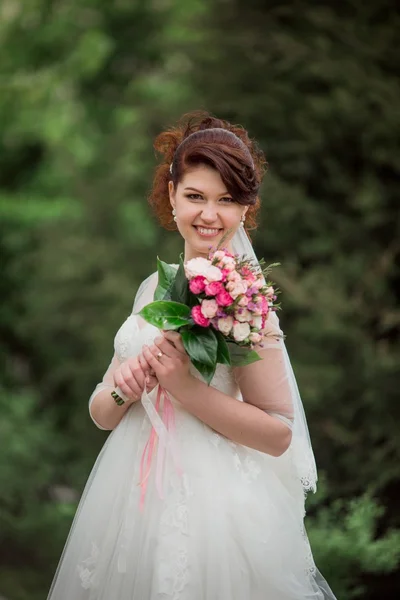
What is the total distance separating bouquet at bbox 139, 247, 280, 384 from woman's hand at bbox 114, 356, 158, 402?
20 cm

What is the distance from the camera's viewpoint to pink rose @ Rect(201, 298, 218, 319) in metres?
2.57

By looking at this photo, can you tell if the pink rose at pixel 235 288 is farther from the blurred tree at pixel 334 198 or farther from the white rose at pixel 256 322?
the blurred tree at pixel 334 198

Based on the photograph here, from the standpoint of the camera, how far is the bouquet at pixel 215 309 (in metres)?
2.58

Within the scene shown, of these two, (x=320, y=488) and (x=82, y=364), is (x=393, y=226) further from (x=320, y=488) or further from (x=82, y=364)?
(x=82, y=364)

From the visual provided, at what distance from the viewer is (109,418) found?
3.01 metres

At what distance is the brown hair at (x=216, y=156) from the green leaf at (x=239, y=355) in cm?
48

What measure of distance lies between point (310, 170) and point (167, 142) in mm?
5487

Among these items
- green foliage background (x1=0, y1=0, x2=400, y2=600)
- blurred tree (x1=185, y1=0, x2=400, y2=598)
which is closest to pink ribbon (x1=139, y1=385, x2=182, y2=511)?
green foliage background (x1=0, y1=0, x2=400, y2=600)

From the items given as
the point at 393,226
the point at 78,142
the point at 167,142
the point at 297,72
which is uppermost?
the point at 167,142

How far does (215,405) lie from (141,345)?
363 millimetres

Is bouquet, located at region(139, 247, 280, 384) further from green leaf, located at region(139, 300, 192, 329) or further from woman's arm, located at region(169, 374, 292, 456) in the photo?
woman's arm, located at region(169, 374, 292, 456)

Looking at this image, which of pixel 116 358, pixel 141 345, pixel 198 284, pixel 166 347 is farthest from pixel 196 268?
pixel 116 358

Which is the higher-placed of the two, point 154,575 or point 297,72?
point 154,575

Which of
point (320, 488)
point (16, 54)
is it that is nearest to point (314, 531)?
point (320, 488)
